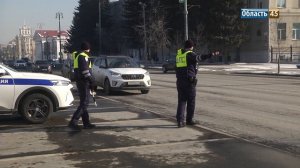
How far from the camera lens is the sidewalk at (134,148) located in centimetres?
726

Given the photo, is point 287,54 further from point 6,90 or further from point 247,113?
point 6,90

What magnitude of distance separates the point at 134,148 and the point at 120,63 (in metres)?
11.9

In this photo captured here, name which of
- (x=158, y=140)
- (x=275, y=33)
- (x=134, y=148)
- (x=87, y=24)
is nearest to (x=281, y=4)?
(x=275, y=33)

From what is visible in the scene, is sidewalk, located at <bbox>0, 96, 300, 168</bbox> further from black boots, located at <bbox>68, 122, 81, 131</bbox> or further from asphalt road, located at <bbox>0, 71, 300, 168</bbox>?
black boots, located at <bbox>68, 122, 81, 131</bbox>

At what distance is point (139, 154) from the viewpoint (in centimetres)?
784

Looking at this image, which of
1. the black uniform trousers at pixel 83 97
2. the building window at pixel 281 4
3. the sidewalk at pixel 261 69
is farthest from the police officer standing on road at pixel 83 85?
the building window at pixel 281 4

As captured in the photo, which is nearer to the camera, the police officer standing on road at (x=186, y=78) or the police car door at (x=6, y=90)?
the police officer standing on road at (x=186, y=78)

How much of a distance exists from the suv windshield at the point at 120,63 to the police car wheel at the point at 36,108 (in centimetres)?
862

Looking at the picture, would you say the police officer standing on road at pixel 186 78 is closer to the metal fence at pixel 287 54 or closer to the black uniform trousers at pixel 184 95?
the black uniform trousers at pixel 184 95

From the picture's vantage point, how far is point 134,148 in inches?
327

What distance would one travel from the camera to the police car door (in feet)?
35.2

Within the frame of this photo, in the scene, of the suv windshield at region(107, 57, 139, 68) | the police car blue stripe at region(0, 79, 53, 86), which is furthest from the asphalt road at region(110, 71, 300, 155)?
the police car blue stripe at region(0, 79, 53, 86)

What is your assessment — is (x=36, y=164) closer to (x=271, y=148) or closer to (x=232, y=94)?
(x=271, y=148)

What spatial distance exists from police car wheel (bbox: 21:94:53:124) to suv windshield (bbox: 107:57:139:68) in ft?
28.3
